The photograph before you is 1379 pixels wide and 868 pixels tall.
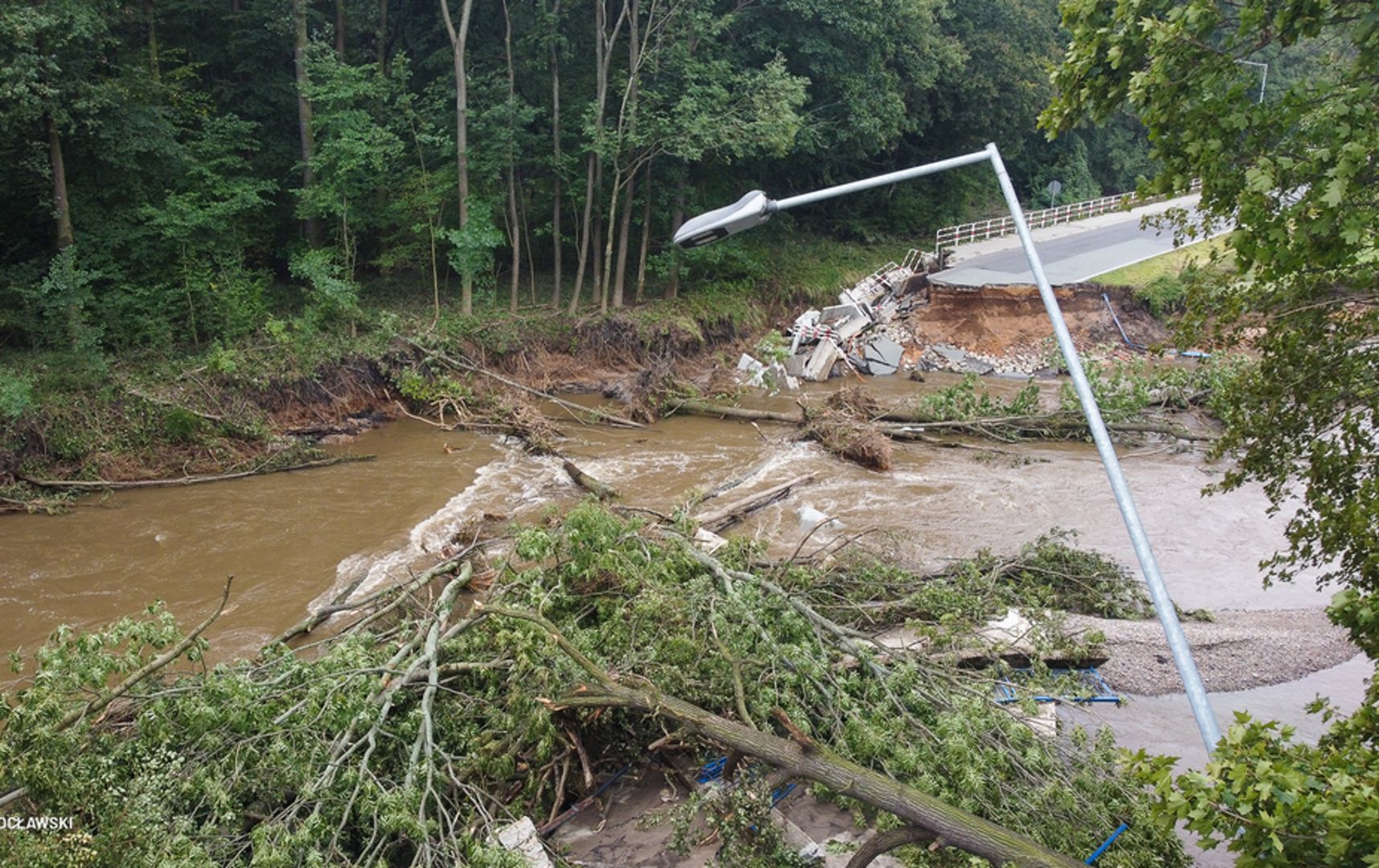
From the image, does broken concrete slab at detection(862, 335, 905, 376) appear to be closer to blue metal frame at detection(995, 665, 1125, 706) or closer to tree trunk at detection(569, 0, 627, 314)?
tree trunk at detection(569, 0, 627, 314)

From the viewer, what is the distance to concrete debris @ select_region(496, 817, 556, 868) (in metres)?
5.00

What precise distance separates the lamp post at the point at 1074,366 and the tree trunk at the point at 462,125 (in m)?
16.5

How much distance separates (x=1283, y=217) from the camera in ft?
14.3

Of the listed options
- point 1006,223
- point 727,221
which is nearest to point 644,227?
point 1006,223

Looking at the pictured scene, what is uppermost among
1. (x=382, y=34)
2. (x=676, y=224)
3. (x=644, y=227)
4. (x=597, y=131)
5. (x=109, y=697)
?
(x=382, y=34)

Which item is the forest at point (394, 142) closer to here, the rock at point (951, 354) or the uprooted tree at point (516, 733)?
the rock at point (951, 354)

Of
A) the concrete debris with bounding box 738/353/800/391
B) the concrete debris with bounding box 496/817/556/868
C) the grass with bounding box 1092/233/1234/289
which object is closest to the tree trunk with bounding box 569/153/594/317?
the concrete debris with bounding box 738/353/800/391

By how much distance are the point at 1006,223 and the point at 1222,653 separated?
29209 mm

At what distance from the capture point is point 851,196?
3241 cm

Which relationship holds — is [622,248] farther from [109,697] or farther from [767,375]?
[109,697]

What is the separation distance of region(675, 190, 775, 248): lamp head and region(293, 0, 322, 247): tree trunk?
16.7m

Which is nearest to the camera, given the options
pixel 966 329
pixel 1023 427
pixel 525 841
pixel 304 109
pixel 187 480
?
pixel 525 841

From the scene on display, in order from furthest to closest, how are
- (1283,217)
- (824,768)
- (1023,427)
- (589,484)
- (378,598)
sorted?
(1023,427) < (589,484) < (378,598) < (824,768) < (1283,217)

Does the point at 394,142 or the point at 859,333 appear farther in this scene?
the point at 859,333
